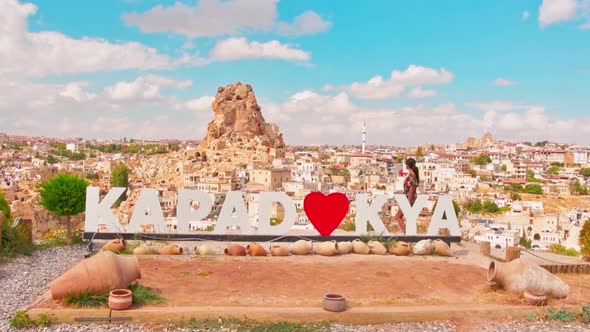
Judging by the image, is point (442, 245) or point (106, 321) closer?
point (106, 321)

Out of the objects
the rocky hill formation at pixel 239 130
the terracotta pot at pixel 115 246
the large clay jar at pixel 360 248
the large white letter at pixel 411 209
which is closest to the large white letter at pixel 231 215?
the terracotta pot at pixel 115 246

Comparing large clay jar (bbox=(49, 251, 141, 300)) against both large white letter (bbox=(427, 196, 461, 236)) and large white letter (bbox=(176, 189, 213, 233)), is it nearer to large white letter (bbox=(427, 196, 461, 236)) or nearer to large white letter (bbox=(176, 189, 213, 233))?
large white letter (bbox=(176, 189, 213, 233))

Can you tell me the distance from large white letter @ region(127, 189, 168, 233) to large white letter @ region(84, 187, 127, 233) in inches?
14.7

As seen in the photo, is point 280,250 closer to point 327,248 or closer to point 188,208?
point 327,248

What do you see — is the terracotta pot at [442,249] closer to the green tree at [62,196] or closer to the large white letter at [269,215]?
the large white letter at [269,215]

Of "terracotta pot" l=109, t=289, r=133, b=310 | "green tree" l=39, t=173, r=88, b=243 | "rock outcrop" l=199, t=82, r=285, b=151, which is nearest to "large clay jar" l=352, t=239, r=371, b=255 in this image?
"terracotta pot" l=109, t=289, r=133, b=310

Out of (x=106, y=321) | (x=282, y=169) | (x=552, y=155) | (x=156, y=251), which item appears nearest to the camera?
(x=106, y=321)

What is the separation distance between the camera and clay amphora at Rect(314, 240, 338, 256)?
11.5 m

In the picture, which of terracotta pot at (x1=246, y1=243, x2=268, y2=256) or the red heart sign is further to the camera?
the red heart sign

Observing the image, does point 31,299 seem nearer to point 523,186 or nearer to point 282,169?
point 282,169

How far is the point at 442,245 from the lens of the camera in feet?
39.5

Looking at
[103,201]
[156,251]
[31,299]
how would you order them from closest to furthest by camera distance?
1. [31,299]
2. [156,251]
3. [103,201]

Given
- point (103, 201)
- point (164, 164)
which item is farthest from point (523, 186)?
point (103, 201)

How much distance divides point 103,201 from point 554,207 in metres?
79.3
